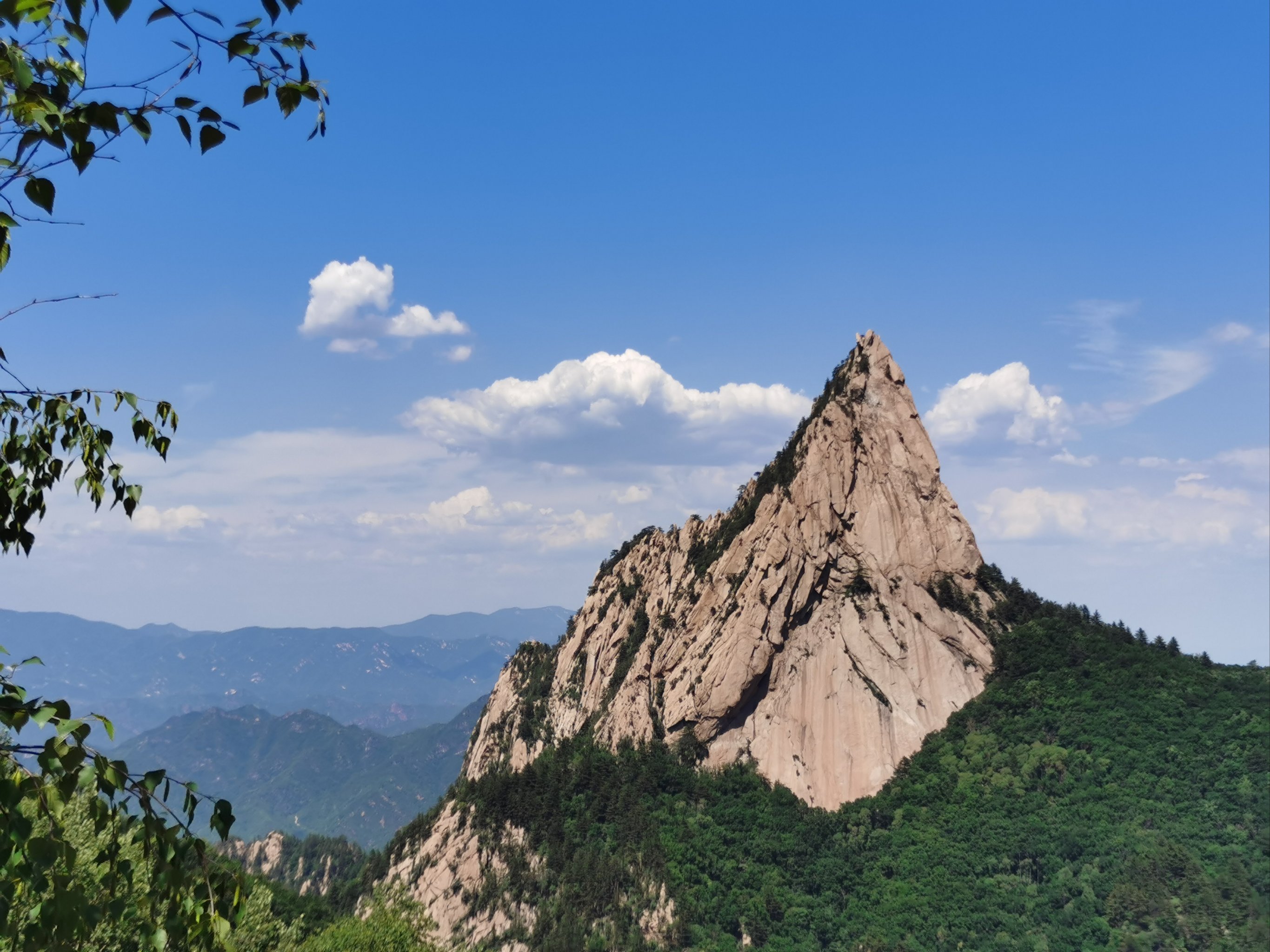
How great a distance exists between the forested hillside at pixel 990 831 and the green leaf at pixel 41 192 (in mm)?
99045

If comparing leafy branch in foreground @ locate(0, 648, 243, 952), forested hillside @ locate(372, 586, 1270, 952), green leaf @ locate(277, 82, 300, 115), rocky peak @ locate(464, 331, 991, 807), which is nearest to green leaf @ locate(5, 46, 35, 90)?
green leaf @ locate(277, 82, 300, 115)

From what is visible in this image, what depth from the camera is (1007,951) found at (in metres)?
86.9

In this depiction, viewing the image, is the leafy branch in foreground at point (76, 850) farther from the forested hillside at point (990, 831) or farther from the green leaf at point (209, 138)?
the forested hillside at point (990, 831)

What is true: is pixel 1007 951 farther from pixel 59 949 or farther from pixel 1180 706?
pixel 59 949

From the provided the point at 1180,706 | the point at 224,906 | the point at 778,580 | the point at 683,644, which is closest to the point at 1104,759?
the point at 1180,706

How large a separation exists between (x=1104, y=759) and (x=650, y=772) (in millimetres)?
57136

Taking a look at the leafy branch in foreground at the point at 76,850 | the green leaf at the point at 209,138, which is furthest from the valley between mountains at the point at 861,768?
the green leaf at the point at 209,138

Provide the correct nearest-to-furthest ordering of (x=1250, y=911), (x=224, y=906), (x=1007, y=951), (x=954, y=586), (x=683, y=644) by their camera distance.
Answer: (x=224, y=906) < (x=1250, y=911) < (x=1007, y=951) < (x=954, y=586) < (x=683, y=644)

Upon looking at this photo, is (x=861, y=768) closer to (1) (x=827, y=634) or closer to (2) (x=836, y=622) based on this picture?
(1) (x=827, y=634)

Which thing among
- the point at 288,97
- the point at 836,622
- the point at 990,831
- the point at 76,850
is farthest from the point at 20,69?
the point at 836,622

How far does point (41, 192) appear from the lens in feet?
22.4

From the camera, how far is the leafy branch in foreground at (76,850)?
19.1 feet

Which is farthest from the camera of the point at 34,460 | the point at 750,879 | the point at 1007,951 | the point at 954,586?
the point at 954,586

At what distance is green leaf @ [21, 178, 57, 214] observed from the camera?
266 inches
